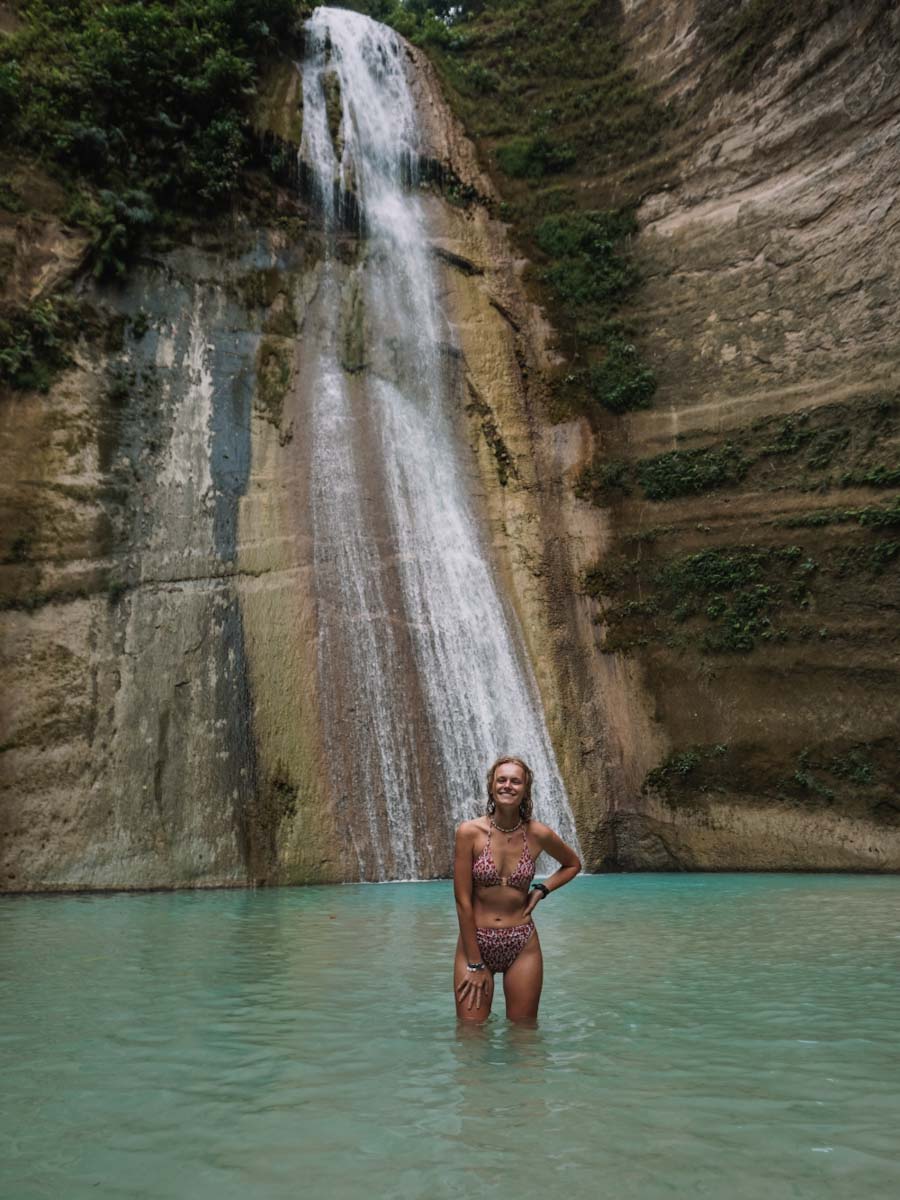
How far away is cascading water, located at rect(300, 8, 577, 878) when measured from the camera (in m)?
12.5

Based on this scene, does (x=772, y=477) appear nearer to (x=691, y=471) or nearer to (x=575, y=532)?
(x=691, y=471)

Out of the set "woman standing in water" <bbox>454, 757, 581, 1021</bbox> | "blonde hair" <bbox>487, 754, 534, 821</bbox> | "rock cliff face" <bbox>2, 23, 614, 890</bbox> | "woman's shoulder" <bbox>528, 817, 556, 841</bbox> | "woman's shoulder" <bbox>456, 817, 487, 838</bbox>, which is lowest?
"woman standing in water" <bbox>454, 757, 581, 1021</bbox>

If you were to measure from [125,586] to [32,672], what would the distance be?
1.60m

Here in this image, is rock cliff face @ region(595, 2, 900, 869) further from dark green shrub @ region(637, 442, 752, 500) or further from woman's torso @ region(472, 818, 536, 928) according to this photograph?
woman's torso @ region(472, 818, 536, 928)

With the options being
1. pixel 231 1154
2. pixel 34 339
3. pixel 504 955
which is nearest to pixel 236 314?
pixel 34 339

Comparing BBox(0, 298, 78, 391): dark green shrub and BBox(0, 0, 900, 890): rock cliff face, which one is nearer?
BBox(0, 0, 900, 890): rock cliff face

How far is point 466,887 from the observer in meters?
4.27

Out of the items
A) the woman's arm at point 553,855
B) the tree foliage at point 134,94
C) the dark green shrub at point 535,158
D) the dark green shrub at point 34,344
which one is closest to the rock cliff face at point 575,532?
the dark green shrub at point 34,344

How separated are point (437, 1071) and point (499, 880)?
2.87 ft

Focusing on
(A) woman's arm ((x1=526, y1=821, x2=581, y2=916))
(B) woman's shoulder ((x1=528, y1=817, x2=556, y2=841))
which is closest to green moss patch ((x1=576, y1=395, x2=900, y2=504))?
(A) woman's arm ((x1=526, y1=821, x2=581, y2=916))

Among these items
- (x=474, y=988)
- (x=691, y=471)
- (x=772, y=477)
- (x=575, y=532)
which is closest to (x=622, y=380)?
(x=691, y=471)

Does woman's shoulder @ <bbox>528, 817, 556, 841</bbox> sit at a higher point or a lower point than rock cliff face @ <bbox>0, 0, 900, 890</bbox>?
lower

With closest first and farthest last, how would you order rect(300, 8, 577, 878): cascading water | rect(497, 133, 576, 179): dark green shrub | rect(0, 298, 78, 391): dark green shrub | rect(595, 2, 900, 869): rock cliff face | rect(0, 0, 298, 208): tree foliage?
rect(300, 8, 577, 878): cascading water, rect(595, 2, 900, 869): rock cliff face, rect(0, 298, 78, 391): dark green shrub, rect(0, 0, 298, 208): tree foliage, rect(497, 133, 576, 179): dark green shrub

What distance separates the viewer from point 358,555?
1408cm
